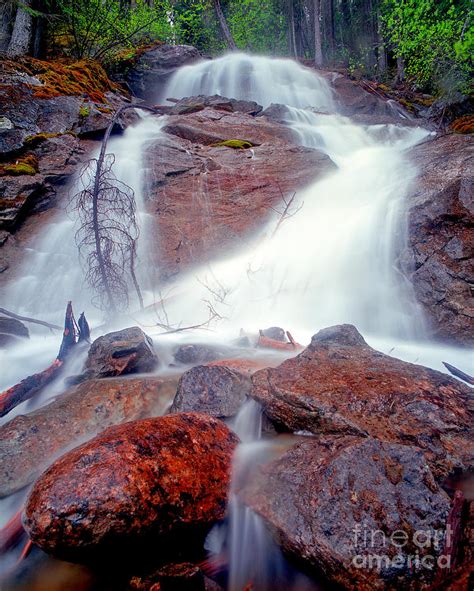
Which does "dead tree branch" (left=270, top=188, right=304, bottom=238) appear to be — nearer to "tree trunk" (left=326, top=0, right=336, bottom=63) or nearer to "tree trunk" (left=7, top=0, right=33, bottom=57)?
"tree trunk" (left=7, top=0, right=33, bottom=57)

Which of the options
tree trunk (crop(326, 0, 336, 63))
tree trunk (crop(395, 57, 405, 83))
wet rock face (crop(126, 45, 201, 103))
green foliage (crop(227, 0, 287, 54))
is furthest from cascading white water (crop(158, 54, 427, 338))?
green foliage (crop(227, 0, 287, 54))

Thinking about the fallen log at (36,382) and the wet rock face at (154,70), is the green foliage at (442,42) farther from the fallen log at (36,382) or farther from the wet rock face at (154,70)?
the wet rock face at (154,70)

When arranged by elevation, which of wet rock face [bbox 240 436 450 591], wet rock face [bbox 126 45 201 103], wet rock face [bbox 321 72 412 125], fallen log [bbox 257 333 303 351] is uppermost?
wet rock face [bbox 126 45 201 103]

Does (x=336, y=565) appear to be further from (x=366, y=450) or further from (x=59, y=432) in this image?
(x=59, y=432)

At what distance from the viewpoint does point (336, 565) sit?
1.62 m

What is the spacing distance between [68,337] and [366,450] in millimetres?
3955

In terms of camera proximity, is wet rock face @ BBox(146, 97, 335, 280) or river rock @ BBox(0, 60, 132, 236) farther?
wet rock face @ BBox(146, 97, 335, 280)

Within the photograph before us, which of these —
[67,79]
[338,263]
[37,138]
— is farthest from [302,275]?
[67,79]

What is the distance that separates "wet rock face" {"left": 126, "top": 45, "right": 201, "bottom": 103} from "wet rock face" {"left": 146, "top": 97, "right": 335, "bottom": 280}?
8.23 m

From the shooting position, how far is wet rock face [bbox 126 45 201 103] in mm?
16734

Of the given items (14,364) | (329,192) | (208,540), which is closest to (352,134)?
(329,192)

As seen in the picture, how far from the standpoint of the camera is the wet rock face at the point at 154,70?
16.7m

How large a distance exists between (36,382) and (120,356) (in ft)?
3.02

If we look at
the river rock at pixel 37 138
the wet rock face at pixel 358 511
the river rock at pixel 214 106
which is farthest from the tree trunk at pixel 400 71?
the wet rock face at pixel 358 511
